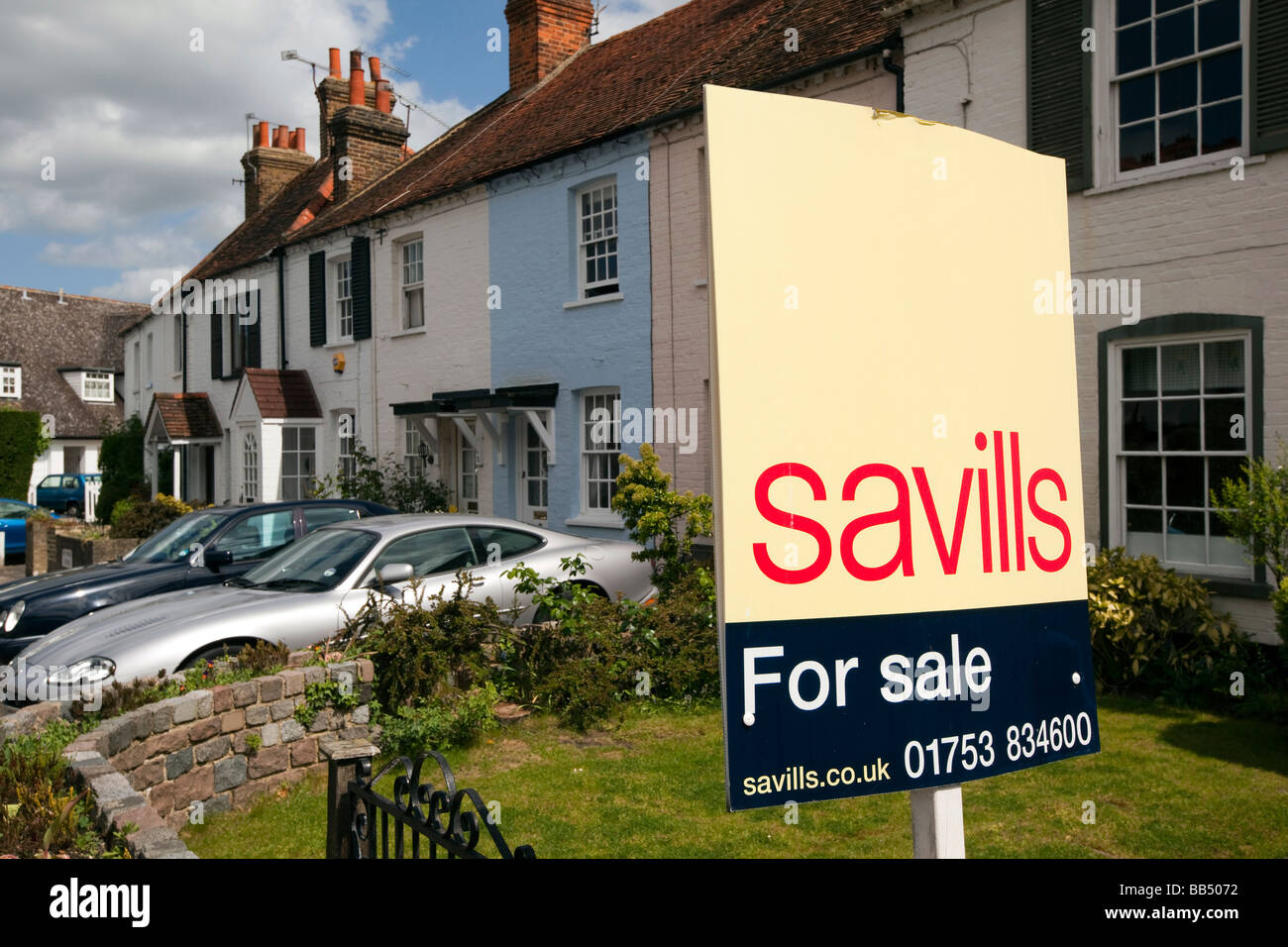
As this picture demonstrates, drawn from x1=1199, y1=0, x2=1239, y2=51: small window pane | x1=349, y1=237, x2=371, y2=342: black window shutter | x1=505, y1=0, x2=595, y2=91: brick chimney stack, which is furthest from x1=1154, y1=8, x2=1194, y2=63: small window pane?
x1=349, y1=237, x2=371, y2=342: black window shutter

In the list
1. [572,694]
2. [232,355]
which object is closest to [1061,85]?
[572,694]

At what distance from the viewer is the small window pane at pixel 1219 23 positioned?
8453 millimetres

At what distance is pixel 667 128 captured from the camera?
13.8m

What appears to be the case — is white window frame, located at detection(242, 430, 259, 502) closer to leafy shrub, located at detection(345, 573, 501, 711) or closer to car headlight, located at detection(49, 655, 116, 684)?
leafy shrub, located at detection(345, 573, 501, 711)

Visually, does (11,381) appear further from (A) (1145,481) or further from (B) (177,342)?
(A) (1145,481)

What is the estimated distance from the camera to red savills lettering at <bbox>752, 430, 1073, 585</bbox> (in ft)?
6.50

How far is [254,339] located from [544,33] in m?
9.84

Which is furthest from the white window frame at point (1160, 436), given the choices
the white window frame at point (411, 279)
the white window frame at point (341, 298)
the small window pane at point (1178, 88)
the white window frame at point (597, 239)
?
the white window frame at point (341, 298)

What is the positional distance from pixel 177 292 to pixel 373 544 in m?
23.7

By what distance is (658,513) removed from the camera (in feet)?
31.1

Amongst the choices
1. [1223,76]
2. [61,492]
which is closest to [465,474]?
[1223,76]

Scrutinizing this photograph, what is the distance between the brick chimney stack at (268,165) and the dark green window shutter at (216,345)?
14.1 feet

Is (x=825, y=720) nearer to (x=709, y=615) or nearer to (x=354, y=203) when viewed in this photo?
(x=709, y=615)
